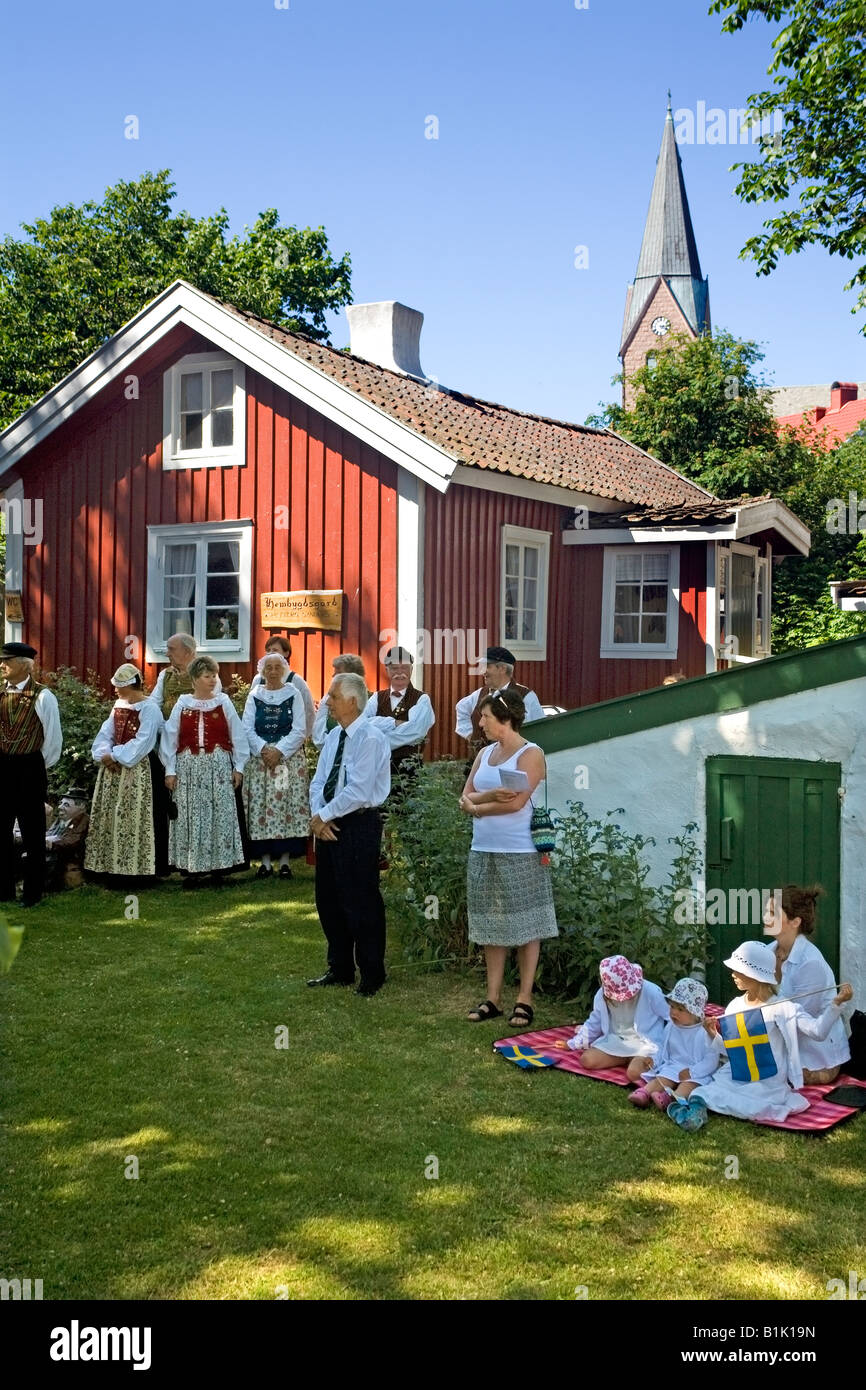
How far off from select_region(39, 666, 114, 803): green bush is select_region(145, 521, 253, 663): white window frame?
989 mm

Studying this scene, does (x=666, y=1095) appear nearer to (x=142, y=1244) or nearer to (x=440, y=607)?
(x=142, y=1244)

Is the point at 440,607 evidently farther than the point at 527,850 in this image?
Yes

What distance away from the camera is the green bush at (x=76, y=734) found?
40.8 ft

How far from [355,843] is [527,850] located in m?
1.07

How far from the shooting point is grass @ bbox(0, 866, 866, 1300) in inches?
154

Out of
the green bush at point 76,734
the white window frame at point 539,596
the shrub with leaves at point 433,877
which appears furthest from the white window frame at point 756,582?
the green bush at point 76,734

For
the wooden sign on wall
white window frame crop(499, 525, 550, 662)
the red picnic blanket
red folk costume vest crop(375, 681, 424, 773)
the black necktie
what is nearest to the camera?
the red picnic blanket

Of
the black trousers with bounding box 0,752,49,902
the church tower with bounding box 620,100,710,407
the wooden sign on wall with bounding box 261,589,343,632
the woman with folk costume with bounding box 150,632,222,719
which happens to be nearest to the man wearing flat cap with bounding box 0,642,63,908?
the black trousers with bounding box 0,752,49,902

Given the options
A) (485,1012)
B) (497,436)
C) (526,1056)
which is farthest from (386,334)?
(526,1056)

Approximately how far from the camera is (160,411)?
543 inches

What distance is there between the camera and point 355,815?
7125 mm

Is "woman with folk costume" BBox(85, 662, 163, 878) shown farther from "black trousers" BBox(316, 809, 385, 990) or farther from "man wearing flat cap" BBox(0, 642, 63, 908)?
"black trousers" BBox(316, 809, 385, 990)

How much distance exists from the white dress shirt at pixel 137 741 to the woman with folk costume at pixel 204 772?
133 millimetres
